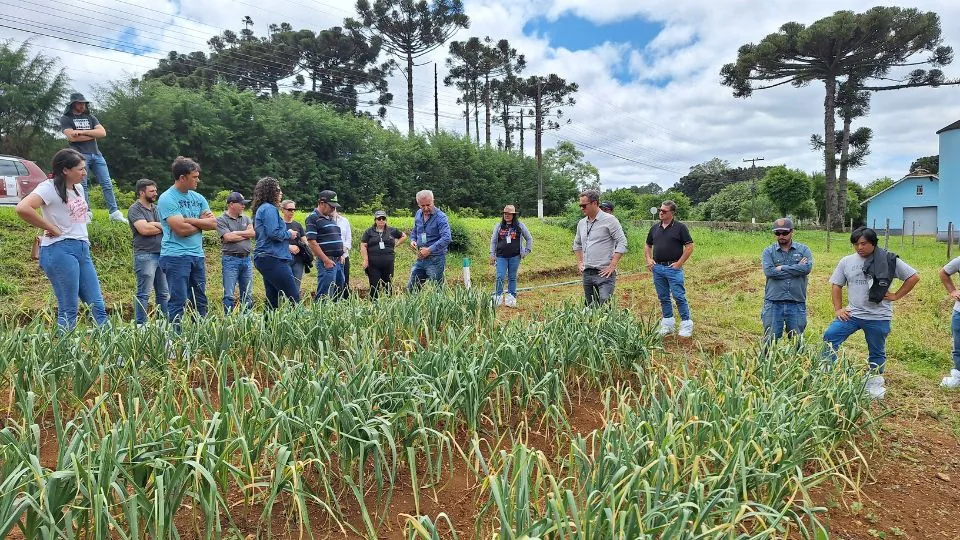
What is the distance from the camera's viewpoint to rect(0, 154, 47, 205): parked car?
9.48 m

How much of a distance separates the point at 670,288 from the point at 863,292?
1.69 metres

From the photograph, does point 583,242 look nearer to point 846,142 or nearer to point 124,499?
point 124,499

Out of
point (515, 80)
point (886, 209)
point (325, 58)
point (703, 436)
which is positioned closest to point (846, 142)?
point (886, 209)

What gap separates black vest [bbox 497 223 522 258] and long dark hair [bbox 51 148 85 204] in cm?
442

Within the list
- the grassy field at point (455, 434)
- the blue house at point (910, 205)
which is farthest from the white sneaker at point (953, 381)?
the blue house at point (910, 205)

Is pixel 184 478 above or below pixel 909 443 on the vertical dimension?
above

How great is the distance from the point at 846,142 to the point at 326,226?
105ft

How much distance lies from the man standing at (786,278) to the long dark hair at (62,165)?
5.10 m

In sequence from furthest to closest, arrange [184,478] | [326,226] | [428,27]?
[428,27], [326,226], [184,478]

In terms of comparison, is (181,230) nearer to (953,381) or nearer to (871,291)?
(871,291)

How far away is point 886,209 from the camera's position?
34781mm

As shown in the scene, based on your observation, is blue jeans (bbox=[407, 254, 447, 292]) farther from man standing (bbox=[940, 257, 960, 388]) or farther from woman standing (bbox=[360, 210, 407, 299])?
man standing (bbox=[940, 257, 960, 388])

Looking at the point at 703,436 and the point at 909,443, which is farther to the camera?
the point at 909,443

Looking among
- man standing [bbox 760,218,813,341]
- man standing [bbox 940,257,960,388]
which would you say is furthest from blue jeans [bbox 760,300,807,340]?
man standing [bbox 940,257,960,388]
